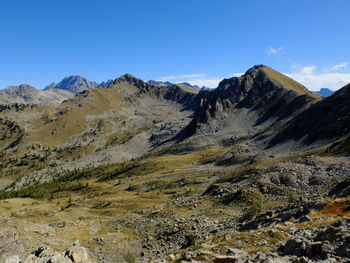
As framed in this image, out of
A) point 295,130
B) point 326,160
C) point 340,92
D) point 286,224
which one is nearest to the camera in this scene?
point 286,224

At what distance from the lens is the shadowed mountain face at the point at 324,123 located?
13162 cm

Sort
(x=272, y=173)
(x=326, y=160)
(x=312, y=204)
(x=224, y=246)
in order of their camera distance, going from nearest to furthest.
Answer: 1. (x=224, y=246)
2. (x=312, y=204)
3. (x=272, y=173)
4. (x=326, y=160)

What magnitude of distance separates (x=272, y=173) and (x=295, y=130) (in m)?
104

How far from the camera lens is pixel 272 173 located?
62.9 m

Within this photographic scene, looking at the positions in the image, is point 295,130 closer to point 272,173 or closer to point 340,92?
point 340,92

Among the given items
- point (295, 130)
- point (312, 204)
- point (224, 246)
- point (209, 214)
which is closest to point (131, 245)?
point (209, 214)

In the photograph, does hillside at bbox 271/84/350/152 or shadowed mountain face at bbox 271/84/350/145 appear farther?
shadowed mountain face at bbox 271/84/350/145

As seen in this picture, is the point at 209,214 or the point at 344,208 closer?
the point at 344,208

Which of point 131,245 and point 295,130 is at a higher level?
point 295,130

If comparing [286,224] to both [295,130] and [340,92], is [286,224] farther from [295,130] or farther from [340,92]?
[340,92]

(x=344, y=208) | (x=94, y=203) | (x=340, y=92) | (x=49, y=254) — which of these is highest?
(x=340, y=92)

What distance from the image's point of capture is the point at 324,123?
147m

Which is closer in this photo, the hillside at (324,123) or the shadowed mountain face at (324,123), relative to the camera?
the hillside at (324,123)

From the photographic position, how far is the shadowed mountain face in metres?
132
